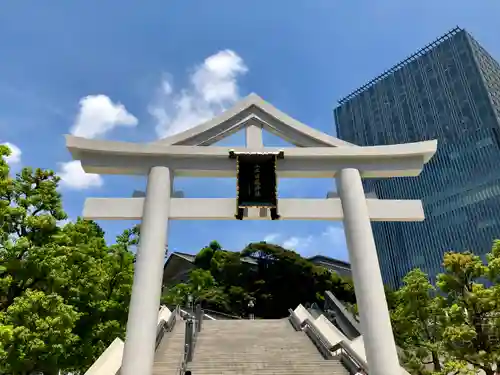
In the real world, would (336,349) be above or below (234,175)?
below

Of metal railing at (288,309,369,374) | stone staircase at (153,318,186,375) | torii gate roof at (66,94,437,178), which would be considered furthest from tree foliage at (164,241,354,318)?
torii gate roof at (66,94,437,178)

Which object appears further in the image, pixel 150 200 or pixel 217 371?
pixel 217 371

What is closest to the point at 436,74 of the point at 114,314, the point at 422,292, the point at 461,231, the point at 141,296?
the point at 461,231

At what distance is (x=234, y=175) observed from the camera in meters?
8.31

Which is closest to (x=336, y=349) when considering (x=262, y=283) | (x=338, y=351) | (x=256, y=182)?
(x=338, y=351)

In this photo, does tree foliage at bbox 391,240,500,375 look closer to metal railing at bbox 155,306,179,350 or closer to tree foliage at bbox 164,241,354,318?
metal railing at bbox 155,306,179,350

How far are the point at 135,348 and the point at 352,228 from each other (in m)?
4.49

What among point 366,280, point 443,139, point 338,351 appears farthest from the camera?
point 443,139

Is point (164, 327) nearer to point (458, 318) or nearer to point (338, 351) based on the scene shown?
point (338, 351)

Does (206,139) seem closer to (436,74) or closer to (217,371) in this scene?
(217,371)

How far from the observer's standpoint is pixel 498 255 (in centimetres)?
1344

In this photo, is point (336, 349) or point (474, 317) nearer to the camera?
point (336, 349)

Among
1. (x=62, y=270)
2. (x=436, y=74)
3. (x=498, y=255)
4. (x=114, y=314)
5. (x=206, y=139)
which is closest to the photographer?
(x=206, y=139)

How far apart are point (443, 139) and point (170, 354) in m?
58.0
